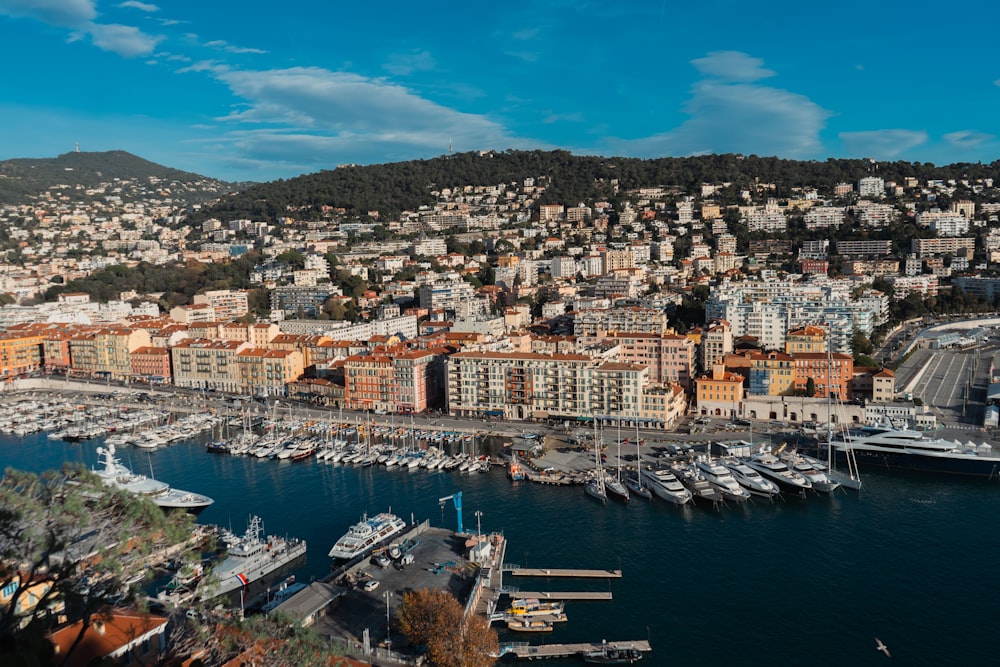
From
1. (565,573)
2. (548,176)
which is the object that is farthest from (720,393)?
(548,176)

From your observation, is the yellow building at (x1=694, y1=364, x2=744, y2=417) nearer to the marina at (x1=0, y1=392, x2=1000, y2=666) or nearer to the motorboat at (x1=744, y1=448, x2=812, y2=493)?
the motorboat at (x1=744, y1=448, x2=812, y2=493)

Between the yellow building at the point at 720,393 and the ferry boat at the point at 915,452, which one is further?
the yellow building at the point at 720,393

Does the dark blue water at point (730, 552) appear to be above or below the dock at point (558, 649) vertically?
below

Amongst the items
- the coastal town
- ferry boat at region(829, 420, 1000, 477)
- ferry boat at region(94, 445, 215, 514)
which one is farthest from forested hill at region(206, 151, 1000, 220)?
ferry boat at region(94, 445, 215, 514)

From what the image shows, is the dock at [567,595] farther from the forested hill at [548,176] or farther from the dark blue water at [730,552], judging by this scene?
the forested hill at [548,176]

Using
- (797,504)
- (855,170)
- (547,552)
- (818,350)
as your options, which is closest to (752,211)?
(855,170)

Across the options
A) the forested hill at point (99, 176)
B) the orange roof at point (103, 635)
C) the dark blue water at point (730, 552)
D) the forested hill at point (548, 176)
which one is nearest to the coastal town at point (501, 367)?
the orange roof at point (103, 635)

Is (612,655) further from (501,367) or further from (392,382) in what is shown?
(392,382)
